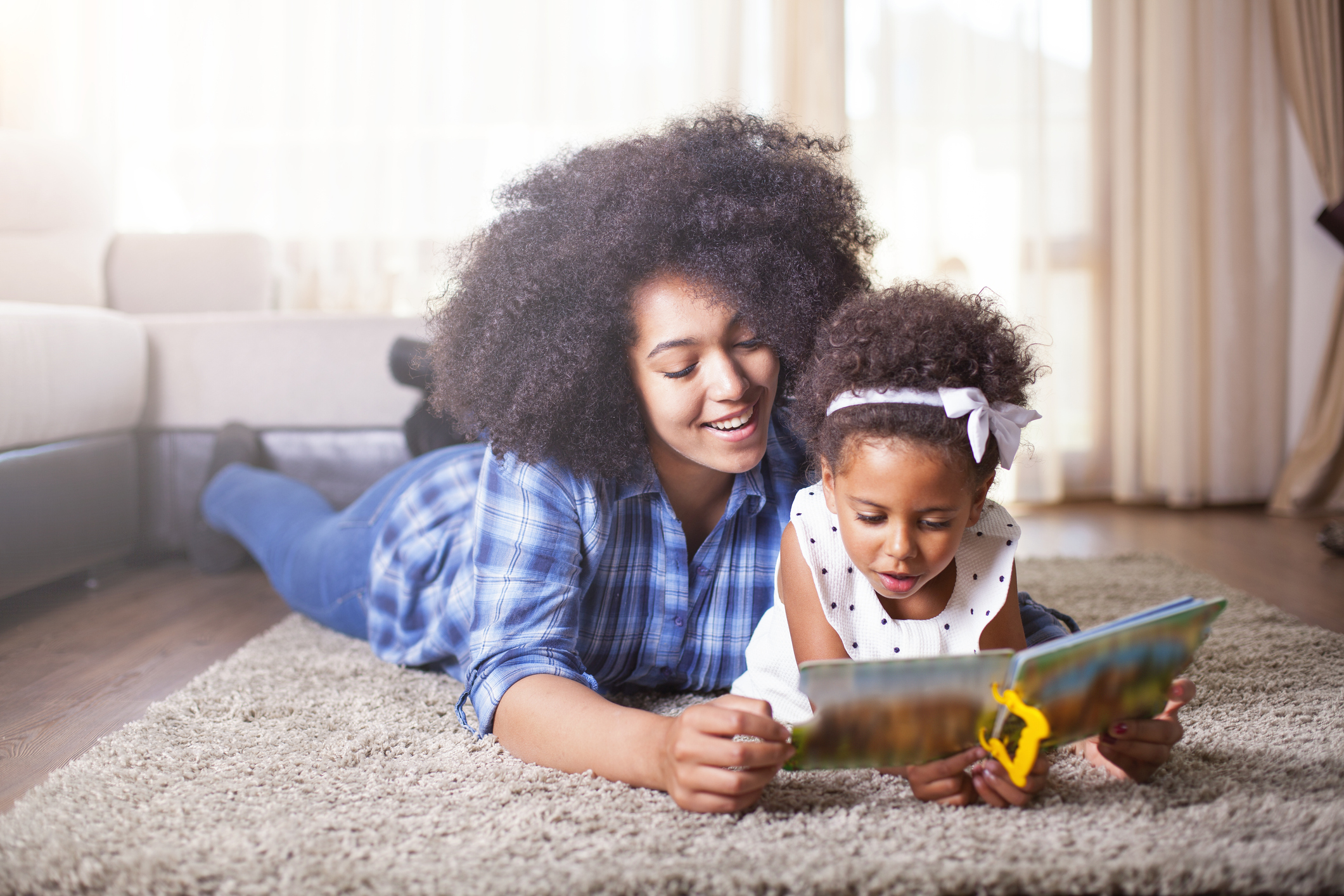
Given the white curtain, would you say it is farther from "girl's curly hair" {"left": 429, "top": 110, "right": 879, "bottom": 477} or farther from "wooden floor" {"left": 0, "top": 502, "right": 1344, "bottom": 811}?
"girl's curly hair" {"left": 429, "top": 110, "right": 879, "bottom": 477}

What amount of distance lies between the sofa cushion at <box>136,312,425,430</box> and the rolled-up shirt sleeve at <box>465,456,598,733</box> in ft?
3.99

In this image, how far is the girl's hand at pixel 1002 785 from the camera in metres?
0.88

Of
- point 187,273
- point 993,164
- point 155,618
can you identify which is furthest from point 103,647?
point 993,164

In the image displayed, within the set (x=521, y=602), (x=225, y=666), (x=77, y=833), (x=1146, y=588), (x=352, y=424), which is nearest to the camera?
(x=77, y=833)

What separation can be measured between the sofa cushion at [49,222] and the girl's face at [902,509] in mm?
2076

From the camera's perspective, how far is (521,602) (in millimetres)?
1089

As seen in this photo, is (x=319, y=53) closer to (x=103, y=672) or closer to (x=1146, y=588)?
(x=103, y=672)

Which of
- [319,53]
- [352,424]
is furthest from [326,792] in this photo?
[319,53]

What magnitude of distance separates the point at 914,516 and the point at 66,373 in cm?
168

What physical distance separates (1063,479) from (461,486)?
2.46m

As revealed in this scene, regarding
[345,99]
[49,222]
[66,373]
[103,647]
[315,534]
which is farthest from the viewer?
[345,99]

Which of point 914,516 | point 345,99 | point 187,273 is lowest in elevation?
point 914,516

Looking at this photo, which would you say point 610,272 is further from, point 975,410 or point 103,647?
point 103,647

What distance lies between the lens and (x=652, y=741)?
35.4 inches
